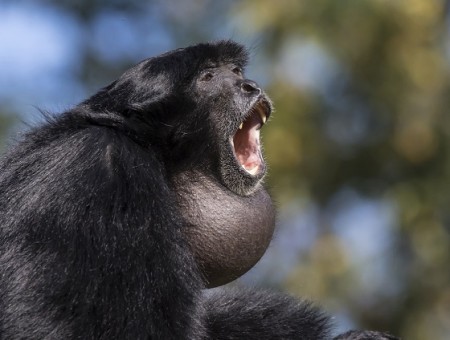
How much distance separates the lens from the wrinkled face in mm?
6434

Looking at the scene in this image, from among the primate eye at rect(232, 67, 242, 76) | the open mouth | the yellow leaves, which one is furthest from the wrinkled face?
the yellow leaves

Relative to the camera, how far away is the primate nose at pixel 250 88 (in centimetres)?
669

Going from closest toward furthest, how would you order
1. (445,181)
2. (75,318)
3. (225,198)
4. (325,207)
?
(75,318), (225,198), (445,181), (325,207)

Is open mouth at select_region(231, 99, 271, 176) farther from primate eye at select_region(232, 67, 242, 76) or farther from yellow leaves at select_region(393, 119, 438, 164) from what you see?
yellow leaves at select_region(393, 119, 438, 164)

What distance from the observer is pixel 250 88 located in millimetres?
6707

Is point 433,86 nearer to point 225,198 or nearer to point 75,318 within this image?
point 225,198

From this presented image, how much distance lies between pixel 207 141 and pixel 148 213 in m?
0.95

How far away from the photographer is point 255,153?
668 cm

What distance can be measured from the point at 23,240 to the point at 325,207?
14.2 meters


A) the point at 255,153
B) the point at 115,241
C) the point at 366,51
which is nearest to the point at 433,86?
the point at 366,51

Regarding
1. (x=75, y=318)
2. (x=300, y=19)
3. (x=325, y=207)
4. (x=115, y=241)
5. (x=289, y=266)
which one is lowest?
(x=75, y=318)

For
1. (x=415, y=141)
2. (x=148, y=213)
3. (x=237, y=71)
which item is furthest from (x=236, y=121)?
(x=415, y=141)

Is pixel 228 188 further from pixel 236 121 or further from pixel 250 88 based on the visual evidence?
pixel 250 88

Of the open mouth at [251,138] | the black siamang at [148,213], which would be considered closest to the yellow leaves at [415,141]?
the black siamang at [148,213]
